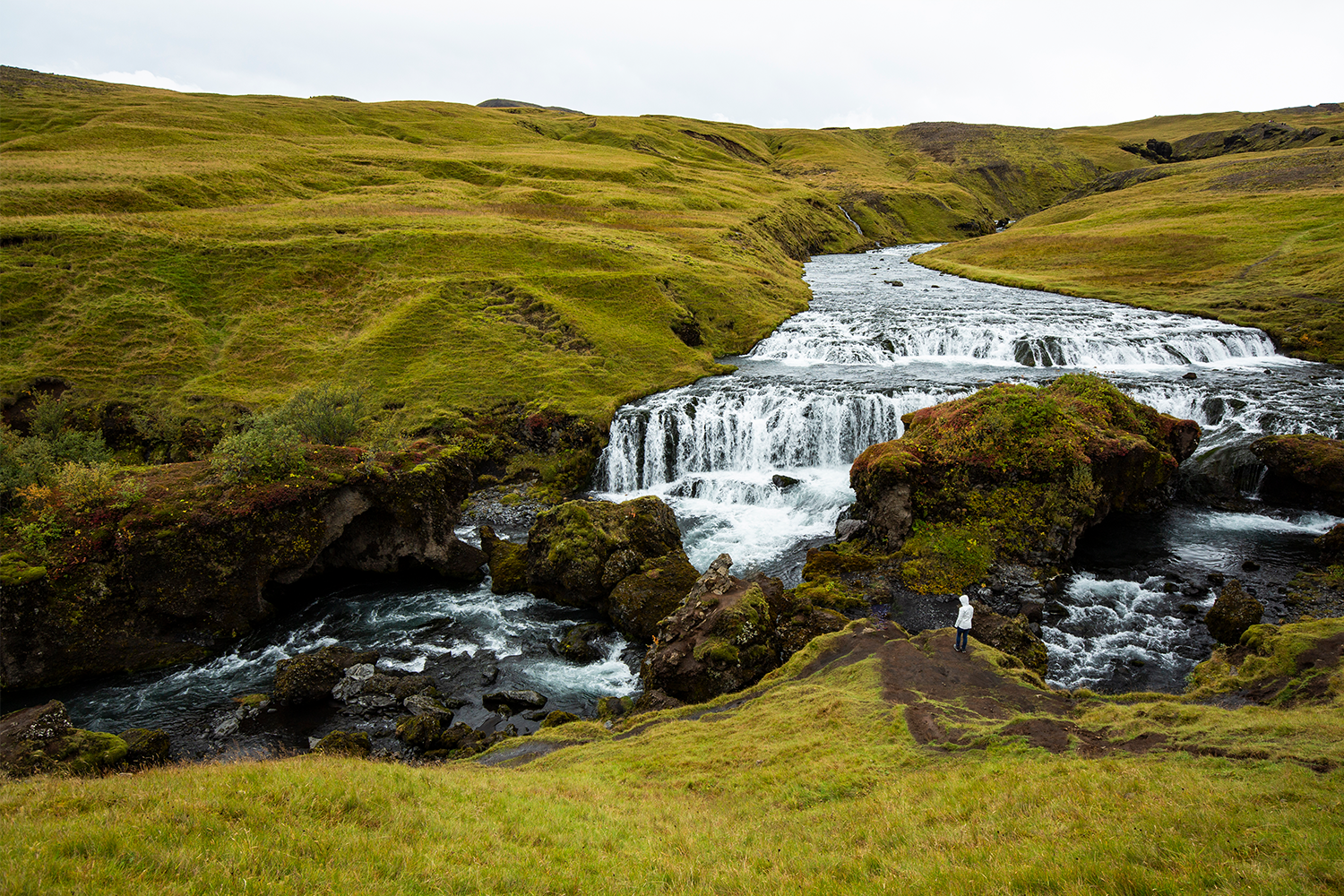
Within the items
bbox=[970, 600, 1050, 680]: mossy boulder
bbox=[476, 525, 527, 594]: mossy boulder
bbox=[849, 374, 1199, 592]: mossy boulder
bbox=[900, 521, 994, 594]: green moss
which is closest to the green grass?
bbox=[849, 374, 1199, 592]: mossy boulder

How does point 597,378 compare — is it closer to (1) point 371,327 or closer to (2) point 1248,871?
(1) point 371,327

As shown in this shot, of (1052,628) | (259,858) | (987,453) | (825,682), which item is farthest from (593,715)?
(987,453)

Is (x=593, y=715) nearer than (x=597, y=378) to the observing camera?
Yes

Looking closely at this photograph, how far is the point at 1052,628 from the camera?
23.1 m

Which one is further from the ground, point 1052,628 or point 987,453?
point 987,453

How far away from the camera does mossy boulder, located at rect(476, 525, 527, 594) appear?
2900 centimetres

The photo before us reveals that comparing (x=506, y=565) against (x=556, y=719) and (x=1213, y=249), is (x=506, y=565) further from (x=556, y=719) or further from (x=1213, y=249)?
(x=1213, y=249)

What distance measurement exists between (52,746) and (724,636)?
57.9 feet

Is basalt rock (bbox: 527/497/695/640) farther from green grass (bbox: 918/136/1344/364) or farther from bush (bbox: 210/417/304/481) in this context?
green grass (bbox: 918/136/1344/364)

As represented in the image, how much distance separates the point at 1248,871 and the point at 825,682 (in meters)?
11.1

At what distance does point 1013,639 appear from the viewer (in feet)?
66.2

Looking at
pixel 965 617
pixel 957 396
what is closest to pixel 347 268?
pixel 957 396

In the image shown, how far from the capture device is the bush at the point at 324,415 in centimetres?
3541

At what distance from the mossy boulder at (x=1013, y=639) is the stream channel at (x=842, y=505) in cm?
91
